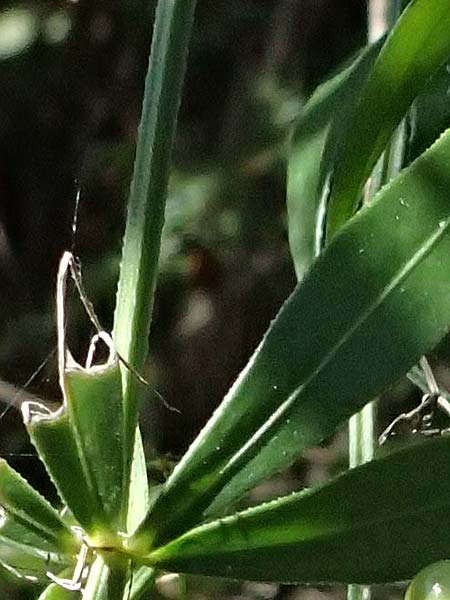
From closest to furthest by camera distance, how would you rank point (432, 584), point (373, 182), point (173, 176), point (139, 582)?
point (432, 584), point (139, 582), point (373, 182), point (173, 176)

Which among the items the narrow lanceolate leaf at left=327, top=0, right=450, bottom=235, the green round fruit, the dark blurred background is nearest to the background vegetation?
the dark blurred background

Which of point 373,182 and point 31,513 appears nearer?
point 31,513

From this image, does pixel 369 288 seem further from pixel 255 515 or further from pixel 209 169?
pixel 209 169

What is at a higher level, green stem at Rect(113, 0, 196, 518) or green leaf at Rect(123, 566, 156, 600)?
green stem at Rect(113, 0, 196, 518)

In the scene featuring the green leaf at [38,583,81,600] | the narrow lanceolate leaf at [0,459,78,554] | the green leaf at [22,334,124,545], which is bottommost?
the green leaf at [38,583,81,600]

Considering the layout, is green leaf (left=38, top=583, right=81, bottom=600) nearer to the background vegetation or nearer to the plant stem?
the plant stem

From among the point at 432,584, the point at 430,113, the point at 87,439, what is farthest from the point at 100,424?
the point at 430,113

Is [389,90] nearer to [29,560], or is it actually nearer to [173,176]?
[29,560]

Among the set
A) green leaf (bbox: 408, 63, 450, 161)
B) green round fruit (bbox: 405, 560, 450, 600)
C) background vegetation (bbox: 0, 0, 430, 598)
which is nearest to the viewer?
green round fruit (bbox: 405, 560, 450, 600)
